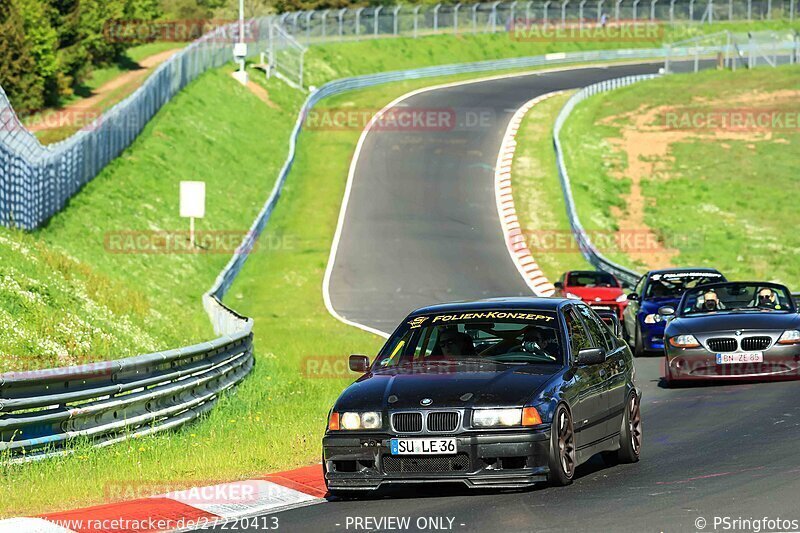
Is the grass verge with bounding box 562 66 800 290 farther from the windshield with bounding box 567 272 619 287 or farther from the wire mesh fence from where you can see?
the wire mesh fence

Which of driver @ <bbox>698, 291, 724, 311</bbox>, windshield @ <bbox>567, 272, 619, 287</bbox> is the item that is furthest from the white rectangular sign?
driver @ <bbox>698, 291, 724, 311</bbox>

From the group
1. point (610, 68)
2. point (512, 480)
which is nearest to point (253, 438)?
point (512, 480)

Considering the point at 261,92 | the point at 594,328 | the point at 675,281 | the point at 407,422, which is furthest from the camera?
the point at 261,92

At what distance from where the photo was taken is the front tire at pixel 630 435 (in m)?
11.5

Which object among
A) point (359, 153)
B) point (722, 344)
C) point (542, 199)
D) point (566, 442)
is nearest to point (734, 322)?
point (722, 344)

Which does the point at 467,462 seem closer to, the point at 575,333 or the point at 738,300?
the point at 575,333

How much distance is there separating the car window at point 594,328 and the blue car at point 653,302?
→ 10.7m

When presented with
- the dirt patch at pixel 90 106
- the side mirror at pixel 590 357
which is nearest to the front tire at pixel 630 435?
the side mirror at pixel 590 357

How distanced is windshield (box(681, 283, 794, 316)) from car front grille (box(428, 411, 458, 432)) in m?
10.3

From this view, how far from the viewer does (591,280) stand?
103 feet

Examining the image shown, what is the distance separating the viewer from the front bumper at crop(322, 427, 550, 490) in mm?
9523

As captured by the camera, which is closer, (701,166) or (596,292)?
(596,292)

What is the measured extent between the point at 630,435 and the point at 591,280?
2004 centimetres

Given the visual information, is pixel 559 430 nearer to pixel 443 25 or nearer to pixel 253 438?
pixel 253 438
